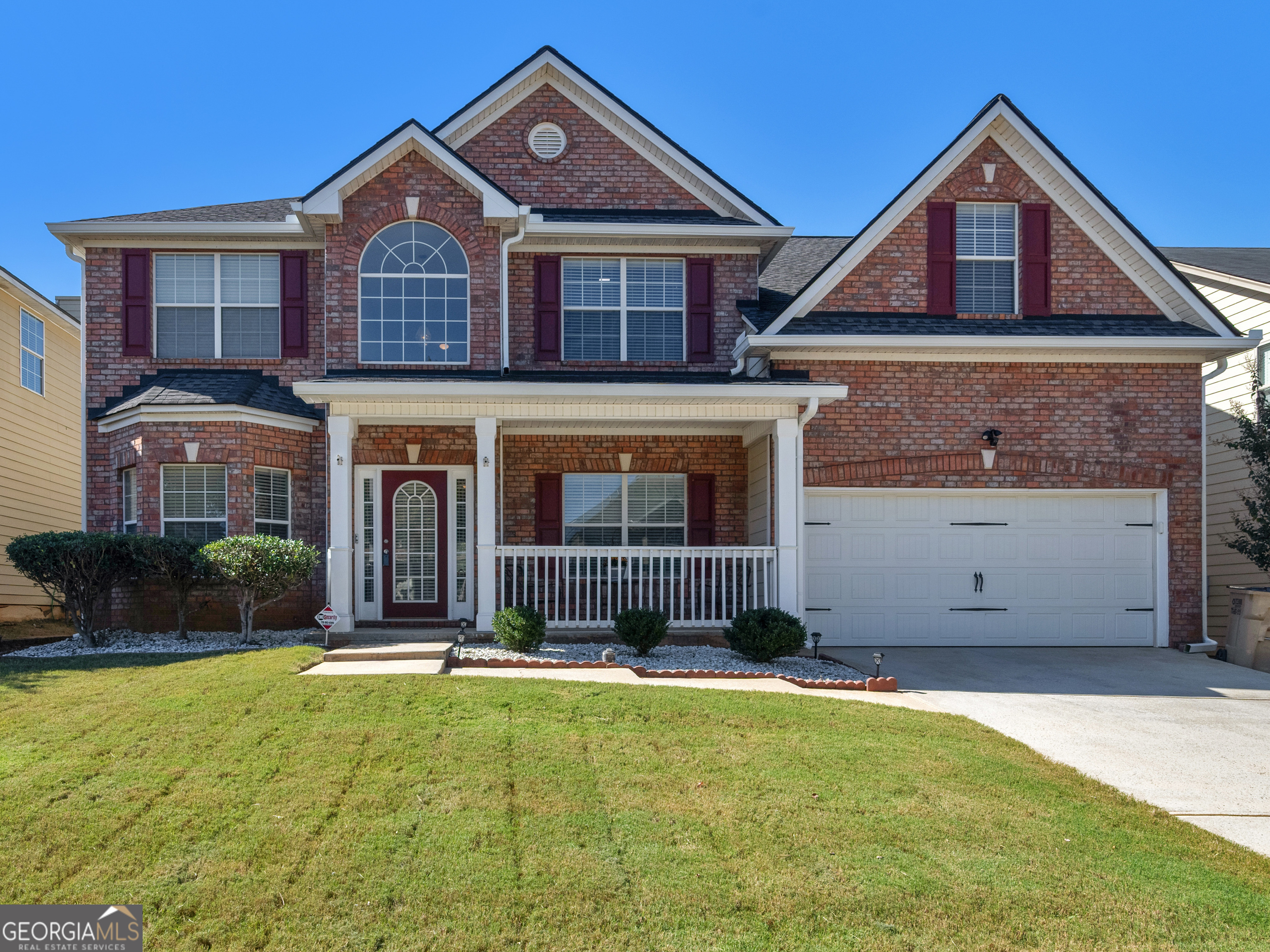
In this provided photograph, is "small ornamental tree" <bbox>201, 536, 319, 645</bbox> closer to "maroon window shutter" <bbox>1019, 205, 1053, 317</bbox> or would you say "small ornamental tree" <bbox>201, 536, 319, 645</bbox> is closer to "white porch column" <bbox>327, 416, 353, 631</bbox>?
"white porch column" <bbox>327, 416, 353, 631</bbox>

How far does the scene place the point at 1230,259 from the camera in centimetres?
1755

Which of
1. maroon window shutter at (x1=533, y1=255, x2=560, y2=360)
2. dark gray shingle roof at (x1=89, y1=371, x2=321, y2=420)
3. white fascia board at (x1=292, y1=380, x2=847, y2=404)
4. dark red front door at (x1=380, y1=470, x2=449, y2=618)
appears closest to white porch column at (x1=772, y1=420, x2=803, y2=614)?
white fascia board at (x1=292, y1=380, x2=847, y2=404)

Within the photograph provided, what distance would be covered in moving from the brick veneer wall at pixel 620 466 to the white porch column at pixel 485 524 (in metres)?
2.14

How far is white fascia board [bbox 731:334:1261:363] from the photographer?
12.7 meters

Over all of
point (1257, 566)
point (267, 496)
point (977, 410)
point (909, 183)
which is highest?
point (909, 183)

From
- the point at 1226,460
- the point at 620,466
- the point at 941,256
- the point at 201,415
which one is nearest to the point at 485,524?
the point at 620,466

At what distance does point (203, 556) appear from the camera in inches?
443

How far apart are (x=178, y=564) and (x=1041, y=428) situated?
11220 mm

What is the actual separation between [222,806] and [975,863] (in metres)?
4.10

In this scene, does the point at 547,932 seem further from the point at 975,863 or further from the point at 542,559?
the point at 542,559

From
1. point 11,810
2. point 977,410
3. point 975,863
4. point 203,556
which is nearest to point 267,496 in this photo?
point 203,556

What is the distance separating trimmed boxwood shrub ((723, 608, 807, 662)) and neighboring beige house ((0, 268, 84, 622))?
10716 millimetres

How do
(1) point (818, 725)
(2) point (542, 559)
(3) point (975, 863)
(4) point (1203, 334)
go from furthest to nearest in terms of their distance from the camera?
1. (2) point (542, 559)
2. (4) point (1203, 334)
3. (1) point (818, 725)
4. (3) point (975, 863)

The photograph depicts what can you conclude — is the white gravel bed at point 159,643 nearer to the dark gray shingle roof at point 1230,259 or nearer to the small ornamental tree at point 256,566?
the small ornamental tree at point 256,566
